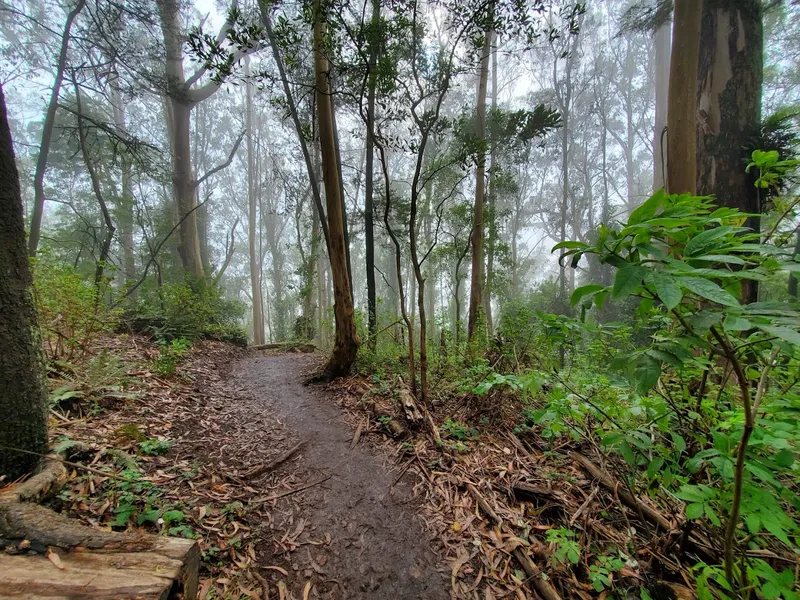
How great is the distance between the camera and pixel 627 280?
0.82 meters

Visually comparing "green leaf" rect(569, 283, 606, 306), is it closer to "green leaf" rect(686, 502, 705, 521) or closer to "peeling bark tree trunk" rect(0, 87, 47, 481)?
"green leaf" rect(686, 502, 705, 521)

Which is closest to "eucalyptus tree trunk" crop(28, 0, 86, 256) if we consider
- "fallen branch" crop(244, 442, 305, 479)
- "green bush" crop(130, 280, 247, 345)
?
"green bush" crop(130, 280, 247, 345)

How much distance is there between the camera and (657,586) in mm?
1512

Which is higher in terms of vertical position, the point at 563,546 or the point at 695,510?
the point at 695,510

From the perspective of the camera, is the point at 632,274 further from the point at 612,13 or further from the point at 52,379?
the point at 612,13

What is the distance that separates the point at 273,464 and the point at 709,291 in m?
3.15

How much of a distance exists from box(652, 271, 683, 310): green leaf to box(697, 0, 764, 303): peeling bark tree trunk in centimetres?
456

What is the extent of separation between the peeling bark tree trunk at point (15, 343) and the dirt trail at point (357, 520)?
1620 mm

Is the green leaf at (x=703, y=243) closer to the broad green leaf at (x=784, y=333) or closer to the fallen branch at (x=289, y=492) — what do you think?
the broad green leaf at (x=784, y=333)

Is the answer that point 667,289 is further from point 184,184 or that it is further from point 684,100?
point 184,184

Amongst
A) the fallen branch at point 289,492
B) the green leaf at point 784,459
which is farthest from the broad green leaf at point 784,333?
the fallen branch at point 289,492

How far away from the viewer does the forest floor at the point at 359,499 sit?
173 cm

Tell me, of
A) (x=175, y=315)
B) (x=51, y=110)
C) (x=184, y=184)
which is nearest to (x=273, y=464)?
(x=175, y=315)

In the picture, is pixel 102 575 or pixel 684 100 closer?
pixel 102 575
